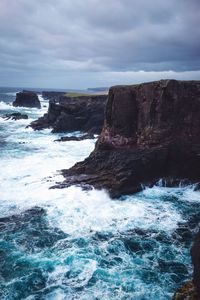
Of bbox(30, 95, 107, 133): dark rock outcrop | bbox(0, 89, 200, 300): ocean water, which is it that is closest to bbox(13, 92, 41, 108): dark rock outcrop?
bbox(30, 95, 107, 133): dark rock outcrop

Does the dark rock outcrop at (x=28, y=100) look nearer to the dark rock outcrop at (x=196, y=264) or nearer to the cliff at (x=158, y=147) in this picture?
the cliff at (x=158, y=147)

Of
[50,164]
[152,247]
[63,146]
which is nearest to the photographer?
[152,247]

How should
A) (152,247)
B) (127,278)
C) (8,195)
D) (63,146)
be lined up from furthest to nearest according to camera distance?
(63,146) < (8,195) < (152,247) < (127,278)

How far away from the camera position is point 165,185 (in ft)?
91.0

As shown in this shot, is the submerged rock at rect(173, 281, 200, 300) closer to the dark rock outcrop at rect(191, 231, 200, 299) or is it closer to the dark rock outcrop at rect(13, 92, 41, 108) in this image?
the dark rock outcrop at rect(191, 231, 200, 299)

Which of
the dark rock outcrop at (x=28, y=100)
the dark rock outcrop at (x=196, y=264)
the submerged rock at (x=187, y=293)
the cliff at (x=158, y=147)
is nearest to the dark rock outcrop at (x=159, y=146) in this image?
the cliff at (x=158, y=147)

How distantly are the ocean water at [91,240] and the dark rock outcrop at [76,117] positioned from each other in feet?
96.6

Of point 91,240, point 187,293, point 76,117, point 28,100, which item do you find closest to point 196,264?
point 187,293

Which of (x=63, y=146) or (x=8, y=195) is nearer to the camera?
(x=8, y=195)

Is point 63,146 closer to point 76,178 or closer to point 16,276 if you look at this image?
point 76,178

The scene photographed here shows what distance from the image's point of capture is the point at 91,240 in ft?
62.3

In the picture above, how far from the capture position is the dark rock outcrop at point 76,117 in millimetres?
59844

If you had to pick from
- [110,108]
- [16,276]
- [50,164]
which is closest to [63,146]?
[50,164]

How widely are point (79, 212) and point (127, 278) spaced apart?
8283mm
